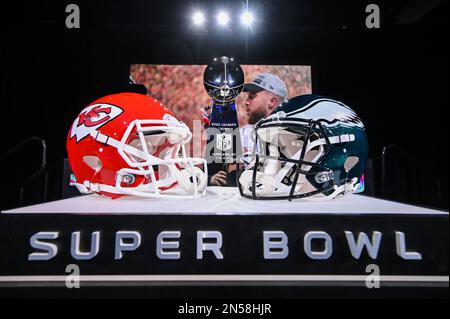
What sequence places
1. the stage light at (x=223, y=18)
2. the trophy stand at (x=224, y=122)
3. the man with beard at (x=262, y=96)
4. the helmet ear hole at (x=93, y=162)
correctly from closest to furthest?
the helmet ear hole at (x=93, y=162) → the trophy stand at (x=224, y=122) → the man with beard at (x=262, y=96) → the stage light at (x=223, y=18)

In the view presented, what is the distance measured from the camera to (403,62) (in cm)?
366

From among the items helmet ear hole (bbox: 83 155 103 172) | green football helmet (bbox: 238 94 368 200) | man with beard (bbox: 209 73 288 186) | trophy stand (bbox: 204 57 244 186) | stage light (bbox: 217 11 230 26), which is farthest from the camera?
stage light (bbox: 217 11 230 26)

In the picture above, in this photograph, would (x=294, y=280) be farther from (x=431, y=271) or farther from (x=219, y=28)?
(x=219, y=28)

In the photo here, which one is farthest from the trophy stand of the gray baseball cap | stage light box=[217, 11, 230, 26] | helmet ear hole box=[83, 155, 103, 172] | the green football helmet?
helmet ear hole box=[83, 155, 103, 172]

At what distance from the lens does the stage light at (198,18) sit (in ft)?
11.3

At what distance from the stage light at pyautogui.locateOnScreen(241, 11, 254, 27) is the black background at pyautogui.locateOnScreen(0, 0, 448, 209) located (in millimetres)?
115

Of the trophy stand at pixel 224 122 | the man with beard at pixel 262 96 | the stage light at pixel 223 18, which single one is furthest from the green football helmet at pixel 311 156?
the stage light at pixel 223 18

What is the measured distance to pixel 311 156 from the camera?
1.26m

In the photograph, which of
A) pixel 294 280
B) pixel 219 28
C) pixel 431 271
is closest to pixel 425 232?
pixel 431 271

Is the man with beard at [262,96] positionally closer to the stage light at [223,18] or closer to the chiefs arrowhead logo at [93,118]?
the stage light at [223,18]

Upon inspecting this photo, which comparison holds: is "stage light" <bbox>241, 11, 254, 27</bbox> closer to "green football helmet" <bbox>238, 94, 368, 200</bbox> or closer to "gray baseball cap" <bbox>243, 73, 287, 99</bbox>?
"gray baseball cap" <bbox>243, 73, 287, 99</bbox>

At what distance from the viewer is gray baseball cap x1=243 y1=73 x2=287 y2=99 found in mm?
2955

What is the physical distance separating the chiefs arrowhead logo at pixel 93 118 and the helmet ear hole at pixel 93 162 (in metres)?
0.07

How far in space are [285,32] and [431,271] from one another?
3.43 m
